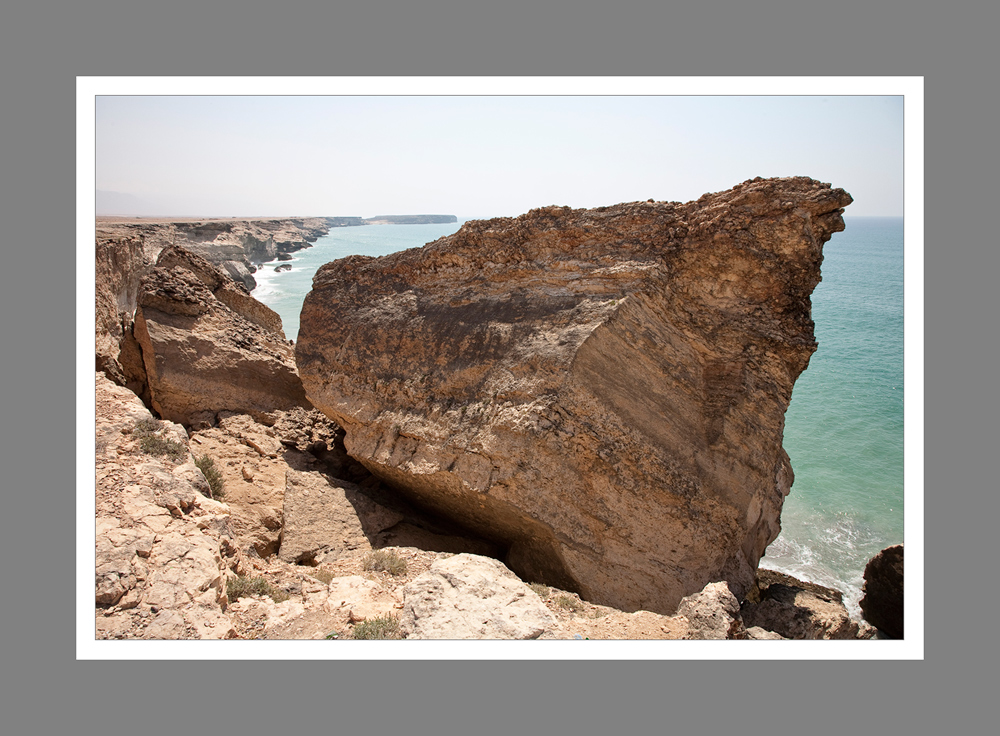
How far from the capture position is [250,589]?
4746mm

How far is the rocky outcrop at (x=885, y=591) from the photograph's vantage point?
795cm

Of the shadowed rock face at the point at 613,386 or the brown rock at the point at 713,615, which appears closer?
the brown rock at the point at 713,615

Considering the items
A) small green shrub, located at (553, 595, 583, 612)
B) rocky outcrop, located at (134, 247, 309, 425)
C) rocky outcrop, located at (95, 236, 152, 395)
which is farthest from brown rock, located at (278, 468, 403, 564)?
rocky outcrop, located at (95, 236, 152, 395)

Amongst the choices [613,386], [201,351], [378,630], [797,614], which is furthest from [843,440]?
[201,351]

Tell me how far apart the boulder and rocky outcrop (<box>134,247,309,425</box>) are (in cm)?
483

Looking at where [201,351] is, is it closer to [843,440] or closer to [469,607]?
[469,607]

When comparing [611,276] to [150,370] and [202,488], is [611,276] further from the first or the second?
[150,370]

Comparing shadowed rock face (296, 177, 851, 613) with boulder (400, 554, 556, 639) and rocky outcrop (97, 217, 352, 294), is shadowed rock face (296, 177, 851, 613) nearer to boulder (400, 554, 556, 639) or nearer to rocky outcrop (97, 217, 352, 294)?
boulder (400, 554, 556, 639)

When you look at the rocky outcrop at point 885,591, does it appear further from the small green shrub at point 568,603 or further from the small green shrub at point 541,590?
the small green shrub at point 541,590

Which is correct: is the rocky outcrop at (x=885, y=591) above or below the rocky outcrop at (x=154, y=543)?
below

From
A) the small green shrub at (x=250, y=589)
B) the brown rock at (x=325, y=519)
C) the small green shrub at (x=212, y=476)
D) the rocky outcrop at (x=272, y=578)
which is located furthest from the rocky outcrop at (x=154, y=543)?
the brown rock at (x=325, y=519)

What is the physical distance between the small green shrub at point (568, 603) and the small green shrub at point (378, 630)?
4.97ft

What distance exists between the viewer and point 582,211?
6895 millimetres

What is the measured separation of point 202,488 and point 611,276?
4766 mm
